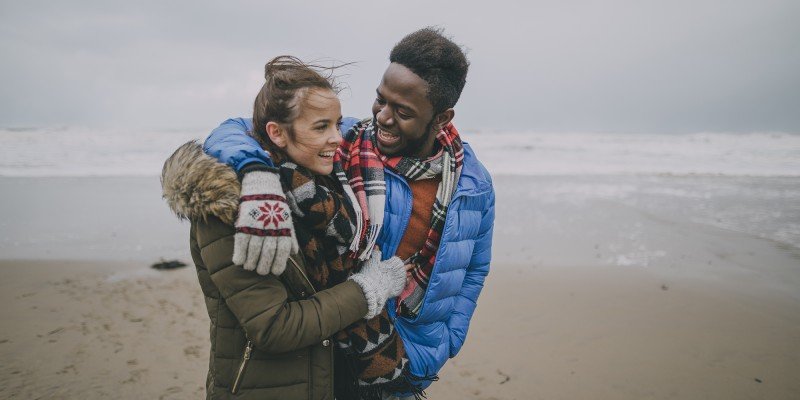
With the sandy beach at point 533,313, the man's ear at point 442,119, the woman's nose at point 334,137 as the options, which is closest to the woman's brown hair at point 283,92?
the woman's nose at point 334,137

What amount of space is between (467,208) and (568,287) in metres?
3.80

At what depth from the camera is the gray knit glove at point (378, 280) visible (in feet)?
5.08

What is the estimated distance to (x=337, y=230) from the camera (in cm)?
153

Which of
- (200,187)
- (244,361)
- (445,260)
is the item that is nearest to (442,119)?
(445,260)

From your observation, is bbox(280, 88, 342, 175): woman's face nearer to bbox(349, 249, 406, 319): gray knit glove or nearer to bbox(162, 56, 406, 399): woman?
bbox(162, 56, 406, 399): woman

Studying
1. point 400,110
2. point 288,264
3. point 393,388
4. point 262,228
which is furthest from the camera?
point 400,110

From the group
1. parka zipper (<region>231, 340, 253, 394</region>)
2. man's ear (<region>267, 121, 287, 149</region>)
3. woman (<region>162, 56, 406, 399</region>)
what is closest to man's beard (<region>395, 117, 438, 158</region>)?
woman (<region>162, 56, 406, 399</region>)

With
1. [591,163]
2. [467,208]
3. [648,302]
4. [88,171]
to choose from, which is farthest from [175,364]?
[591,163]

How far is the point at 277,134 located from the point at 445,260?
0.88 meters

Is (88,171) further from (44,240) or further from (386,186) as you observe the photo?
(386,186)

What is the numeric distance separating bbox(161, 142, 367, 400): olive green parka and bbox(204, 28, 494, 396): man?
0.36 metres

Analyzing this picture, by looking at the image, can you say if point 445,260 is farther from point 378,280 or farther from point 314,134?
point 314,134

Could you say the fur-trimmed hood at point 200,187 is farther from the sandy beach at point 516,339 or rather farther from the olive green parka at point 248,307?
the sandy beach at point 516,339

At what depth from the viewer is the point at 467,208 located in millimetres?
1994
